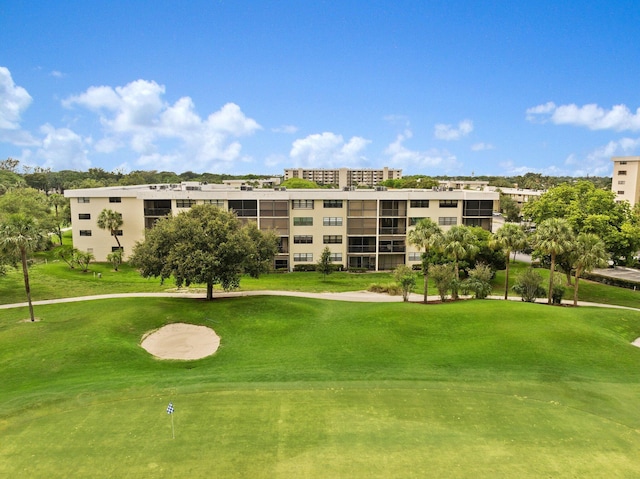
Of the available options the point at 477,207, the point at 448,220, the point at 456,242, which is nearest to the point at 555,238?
the point at 456,242

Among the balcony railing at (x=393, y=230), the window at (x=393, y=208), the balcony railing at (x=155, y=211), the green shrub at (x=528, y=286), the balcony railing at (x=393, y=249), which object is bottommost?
the green shrub at (x=528, y=286)

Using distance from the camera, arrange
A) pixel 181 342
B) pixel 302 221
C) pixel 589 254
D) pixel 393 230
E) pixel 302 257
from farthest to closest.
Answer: pixel 393 230
pixel 302 257
pixel 302 221
pixel 589 254
pixel 181 342

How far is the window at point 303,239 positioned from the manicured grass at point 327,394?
29.6 metres

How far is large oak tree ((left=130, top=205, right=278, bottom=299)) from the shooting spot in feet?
129

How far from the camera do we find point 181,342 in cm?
3375

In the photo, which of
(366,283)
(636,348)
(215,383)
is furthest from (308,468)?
(366,283)

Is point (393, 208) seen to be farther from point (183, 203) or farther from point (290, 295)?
point (183, 203)

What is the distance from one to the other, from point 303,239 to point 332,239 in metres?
4.49

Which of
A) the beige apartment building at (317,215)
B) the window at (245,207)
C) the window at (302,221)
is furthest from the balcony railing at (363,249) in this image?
the window at (245,207)

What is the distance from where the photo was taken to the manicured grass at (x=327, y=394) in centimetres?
1819

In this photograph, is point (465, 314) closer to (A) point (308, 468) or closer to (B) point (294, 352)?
(B) point (294, 352)

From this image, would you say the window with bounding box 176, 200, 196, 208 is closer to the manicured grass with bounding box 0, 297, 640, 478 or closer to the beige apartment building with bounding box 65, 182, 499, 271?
the beige apartment building with bounding box 65, 182, 499, 271

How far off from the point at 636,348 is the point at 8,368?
1655 inches

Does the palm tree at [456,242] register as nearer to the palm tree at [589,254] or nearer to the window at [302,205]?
the palm tree at [589,254]
